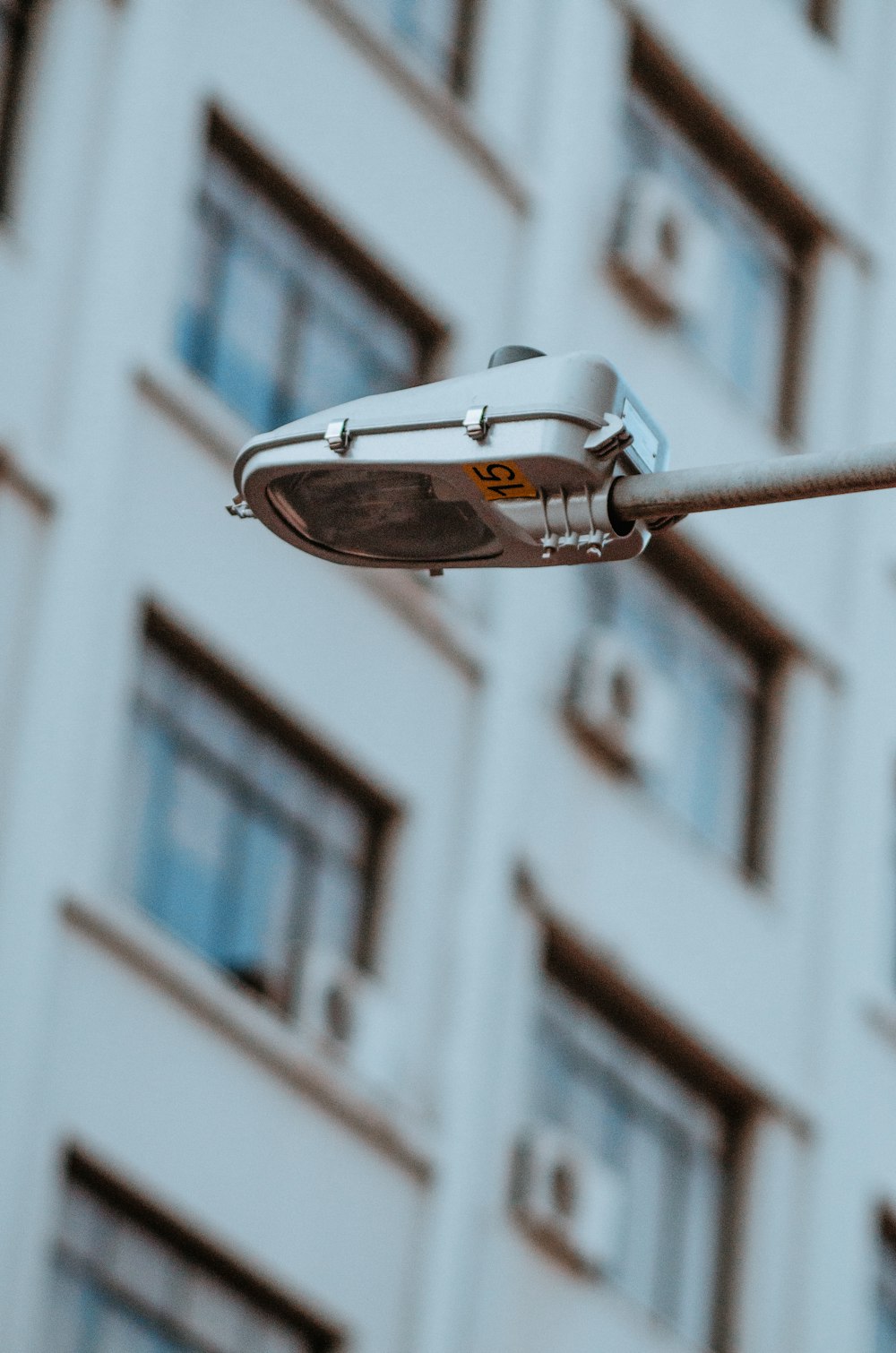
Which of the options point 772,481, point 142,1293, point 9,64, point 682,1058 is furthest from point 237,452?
point 772,481

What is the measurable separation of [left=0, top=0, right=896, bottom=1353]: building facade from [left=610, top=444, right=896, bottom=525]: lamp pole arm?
26.9 ft

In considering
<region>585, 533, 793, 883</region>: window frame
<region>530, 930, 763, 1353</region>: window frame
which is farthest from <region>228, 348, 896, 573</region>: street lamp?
<region>585, 533, 793, 883</region>: window frame

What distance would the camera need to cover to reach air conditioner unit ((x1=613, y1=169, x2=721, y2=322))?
1922cm

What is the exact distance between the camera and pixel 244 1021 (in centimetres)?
1520

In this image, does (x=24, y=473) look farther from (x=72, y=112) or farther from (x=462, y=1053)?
(x=462, y=1053)

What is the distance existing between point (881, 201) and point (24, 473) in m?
8.88

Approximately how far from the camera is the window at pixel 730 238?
66.4ft

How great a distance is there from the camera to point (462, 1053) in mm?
16719

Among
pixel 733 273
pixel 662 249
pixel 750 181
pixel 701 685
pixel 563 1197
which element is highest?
pixel 750 181

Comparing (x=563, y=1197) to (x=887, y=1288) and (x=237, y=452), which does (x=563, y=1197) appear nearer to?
(x=887, y=1288)

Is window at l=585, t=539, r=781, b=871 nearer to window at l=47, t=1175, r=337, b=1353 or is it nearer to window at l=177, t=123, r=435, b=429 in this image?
window at l=177, t=123, r=435, b=429

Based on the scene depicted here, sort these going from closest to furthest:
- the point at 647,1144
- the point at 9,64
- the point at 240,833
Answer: the point at 9,64 → the point at 240,833 → the point at 647,1144

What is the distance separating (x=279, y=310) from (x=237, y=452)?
5.57ft

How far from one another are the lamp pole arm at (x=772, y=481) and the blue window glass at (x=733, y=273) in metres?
13.5
